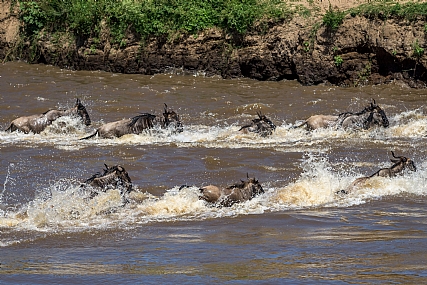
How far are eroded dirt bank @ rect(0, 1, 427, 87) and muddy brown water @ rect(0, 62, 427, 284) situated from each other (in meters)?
1.38

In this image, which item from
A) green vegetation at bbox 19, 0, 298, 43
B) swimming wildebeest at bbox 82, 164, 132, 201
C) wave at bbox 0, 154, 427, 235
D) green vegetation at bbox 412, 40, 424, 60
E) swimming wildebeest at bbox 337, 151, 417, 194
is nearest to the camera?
wave at bbox 0, 154, 427, 235

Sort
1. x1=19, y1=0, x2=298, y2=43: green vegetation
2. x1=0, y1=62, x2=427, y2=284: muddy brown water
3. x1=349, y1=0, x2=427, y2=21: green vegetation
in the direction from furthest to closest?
x1=19, y1=0, x2=298, y2=43: green vegetation < x1=349, y1=0, x2=427, y2=21: green vegetation < x1=0, y1=62, x2=427, y2=284: muddy brown water

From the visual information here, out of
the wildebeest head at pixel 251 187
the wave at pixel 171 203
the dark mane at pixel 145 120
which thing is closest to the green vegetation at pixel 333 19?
the dark mane at pixel 145 120

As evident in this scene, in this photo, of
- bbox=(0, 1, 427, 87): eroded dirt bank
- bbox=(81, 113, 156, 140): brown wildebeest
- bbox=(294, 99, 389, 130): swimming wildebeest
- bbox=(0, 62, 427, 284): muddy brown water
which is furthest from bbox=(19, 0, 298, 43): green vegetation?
bbox=(81, 113, 156, 140): brown wildebeest

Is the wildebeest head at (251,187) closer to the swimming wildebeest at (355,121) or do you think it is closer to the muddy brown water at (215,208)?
the muddy brown water at (215,208)

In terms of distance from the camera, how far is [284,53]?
21.1 metres

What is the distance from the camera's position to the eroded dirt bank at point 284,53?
1981 cm

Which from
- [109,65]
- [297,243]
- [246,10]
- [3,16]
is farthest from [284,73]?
[297,243]

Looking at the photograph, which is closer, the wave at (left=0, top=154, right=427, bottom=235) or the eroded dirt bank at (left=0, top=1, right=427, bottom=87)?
the wave at (left=0, top=154, right=427, bottom=235)

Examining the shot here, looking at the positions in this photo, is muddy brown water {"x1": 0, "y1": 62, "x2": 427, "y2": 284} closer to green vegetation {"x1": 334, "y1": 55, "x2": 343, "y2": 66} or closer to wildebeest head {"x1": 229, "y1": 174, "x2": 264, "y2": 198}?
wildebeest head {"x1": 229, "y1": 174, "x2": 264, "y2": 198}

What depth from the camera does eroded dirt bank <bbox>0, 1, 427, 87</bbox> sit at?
65.0 ft

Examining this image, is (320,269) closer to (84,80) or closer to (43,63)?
(84,80)

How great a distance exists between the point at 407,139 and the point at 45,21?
577 inches

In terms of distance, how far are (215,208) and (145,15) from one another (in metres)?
14.9
